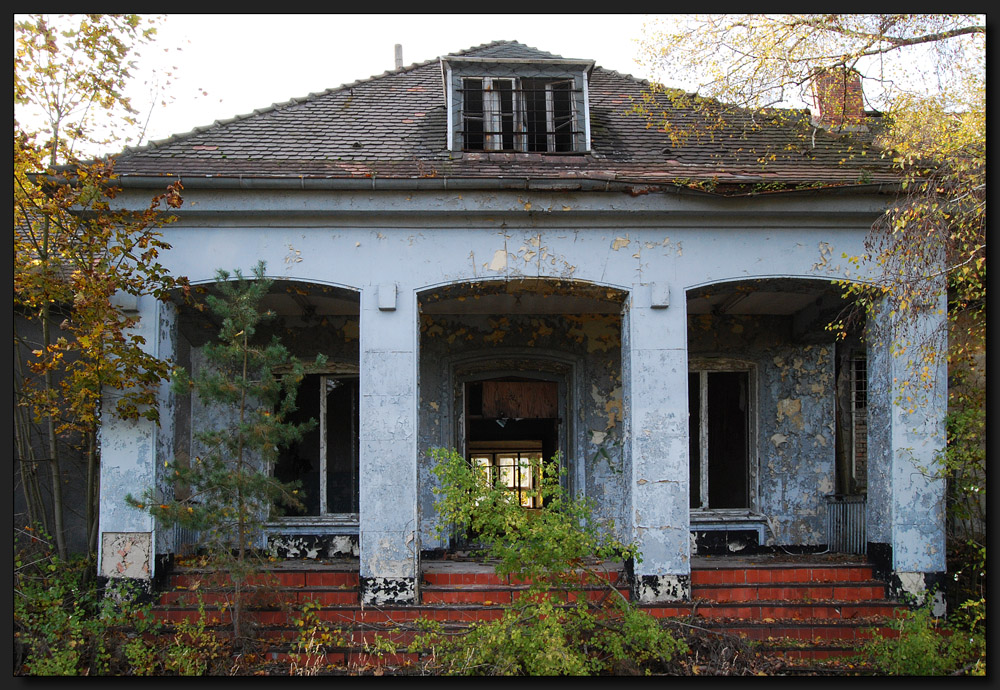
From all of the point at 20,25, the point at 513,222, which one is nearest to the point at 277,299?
the point at 513,222

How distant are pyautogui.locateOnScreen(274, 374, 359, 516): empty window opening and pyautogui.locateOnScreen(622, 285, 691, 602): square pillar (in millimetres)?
3749

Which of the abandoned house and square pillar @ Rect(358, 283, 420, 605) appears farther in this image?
the abandoned house

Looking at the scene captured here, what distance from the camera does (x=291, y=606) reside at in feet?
21.5

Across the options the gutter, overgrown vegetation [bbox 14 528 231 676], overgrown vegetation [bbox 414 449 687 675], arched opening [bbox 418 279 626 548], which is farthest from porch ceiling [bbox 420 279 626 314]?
overgrown vegetation [bbox 14 528 231 676]

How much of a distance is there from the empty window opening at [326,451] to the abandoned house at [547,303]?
0.09 ft

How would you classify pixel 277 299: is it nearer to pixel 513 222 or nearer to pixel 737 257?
pixel 513 222

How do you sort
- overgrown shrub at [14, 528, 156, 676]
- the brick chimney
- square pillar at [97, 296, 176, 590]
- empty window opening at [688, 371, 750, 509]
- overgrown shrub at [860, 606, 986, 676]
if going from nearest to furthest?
overgrown shrub at [860, 606, 986, 676]
overgrown shrub at [14, 528, 156, 676]
square pillar at [97, 296, 176, 590]
the brick chimney
empty window opening at [688, 371, 750, 509]

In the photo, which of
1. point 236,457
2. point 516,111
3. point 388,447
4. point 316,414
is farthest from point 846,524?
point 236,457

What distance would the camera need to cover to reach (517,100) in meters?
8.28

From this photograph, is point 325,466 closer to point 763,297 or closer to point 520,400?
point 520,400

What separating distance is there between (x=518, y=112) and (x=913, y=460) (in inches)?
220

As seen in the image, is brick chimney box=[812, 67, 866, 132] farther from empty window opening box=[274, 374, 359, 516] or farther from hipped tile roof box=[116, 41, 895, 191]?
empty window opening box=[274, 374, 359, 516]

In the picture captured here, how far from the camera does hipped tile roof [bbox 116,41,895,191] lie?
6.85m

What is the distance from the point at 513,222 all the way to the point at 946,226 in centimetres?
370
